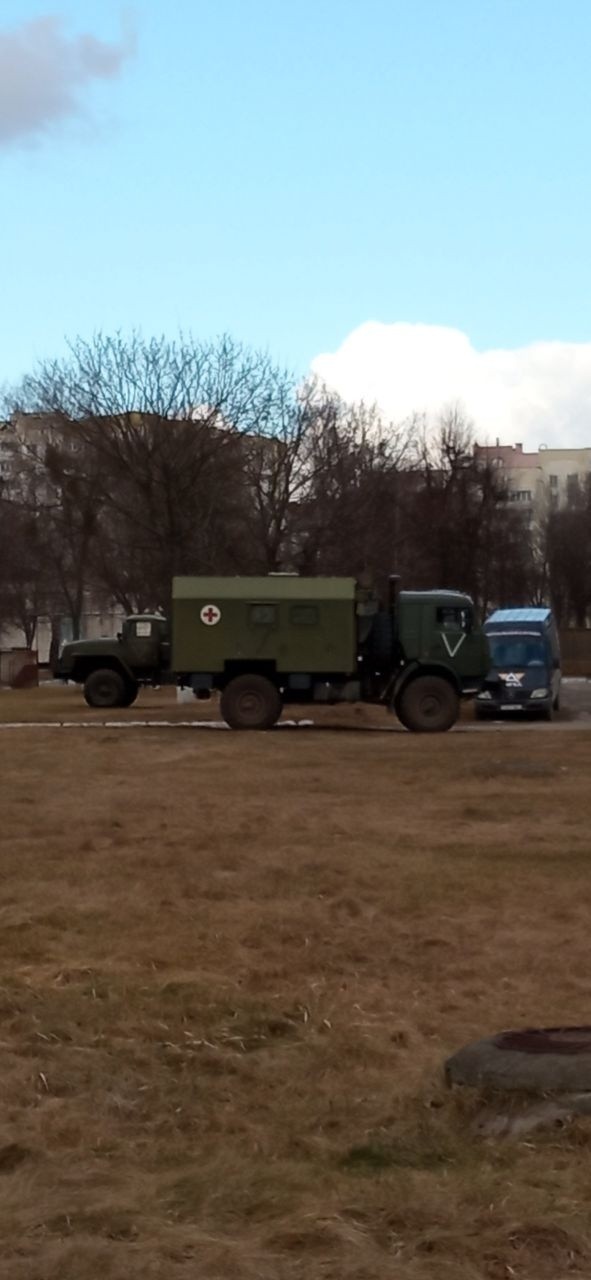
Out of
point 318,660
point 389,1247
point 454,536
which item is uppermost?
point 454,536

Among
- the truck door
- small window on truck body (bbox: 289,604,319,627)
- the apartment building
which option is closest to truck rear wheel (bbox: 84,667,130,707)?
the truck door

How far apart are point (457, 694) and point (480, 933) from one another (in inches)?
832

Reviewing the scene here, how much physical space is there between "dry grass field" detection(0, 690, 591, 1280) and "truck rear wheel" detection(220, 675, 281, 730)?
45.5 feet

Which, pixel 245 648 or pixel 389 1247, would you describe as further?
pixel 245 648

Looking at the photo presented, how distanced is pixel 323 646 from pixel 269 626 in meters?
1.07

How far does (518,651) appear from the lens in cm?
3738

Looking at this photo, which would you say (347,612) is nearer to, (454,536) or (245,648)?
(245,648)

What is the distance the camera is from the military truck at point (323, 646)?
3131cm

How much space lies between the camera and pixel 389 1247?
202 inches

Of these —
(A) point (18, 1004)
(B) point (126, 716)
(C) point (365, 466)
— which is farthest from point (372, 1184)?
(C) point (365, 466)

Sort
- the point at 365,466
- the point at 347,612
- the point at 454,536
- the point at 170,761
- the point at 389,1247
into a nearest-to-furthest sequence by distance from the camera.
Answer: the point at 389,1247 → the point at 170,761 → the point at 347,612 → the point at 365,466 → the point at 454,536

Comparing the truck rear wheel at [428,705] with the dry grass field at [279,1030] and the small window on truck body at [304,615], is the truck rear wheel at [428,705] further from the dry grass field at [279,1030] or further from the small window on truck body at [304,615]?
the dry grass field at [279,1030]

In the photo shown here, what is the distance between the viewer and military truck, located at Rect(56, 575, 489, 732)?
31312 mm

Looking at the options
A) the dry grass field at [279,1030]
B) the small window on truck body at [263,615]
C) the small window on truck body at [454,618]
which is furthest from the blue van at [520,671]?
the dry grass field at [279,1030]
